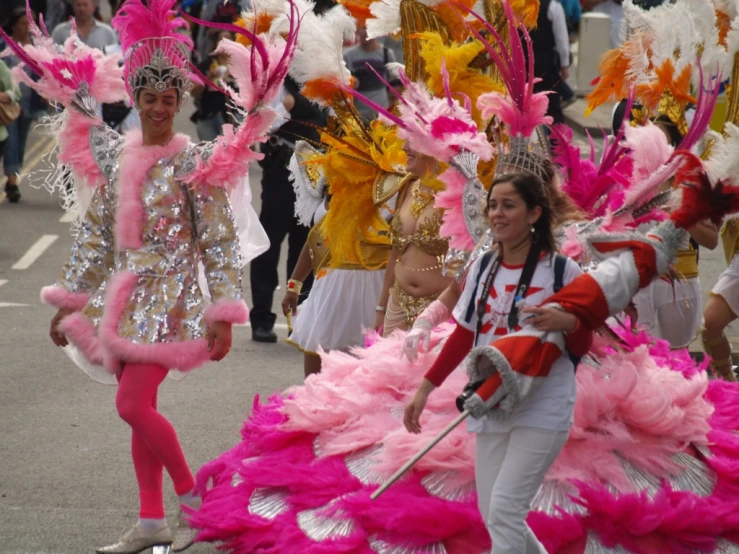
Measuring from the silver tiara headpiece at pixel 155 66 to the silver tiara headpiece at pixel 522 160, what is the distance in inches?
53.5

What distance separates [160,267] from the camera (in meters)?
5.23

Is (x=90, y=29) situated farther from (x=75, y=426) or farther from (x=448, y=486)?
(x=448, y=486)

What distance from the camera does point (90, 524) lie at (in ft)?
18.1

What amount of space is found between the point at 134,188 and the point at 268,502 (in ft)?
4.43

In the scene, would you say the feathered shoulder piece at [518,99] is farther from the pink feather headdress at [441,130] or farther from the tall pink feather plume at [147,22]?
the tall pink feather plume at [147,22]

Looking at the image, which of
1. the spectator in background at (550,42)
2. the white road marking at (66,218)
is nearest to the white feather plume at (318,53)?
the spectator in background at (550,42)

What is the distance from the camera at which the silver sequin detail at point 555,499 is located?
15.5 feet

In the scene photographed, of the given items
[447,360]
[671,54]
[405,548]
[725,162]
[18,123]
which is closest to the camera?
[725,162]

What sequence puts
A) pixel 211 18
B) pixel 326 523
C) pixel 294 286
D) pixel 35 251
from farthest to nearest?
pixel 211 18, pixel 35 251, pixel 294 286, pixel 326 523

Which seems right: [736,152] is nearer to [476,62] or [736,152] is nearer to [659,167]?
[659,167]

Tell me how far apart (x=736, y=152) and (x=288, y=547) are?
2112 millimetres

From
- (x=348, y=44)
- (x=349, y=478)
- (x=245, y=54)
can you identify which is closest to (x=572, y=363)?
(x=349, y=478)

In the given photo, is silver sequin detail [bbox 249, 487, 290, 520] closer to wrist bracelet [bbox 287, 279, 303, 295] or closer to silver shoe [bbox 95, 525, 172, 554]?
silver shoe [bbox 95, 525, 172, 554]

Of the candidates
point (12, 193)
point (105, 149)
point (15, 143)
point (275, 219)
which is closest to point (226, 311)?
point (105, 149)
